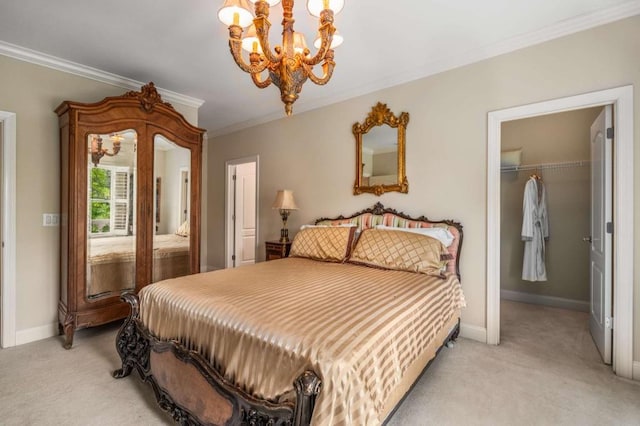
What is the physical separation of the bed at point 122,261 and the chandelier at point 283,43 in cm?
211

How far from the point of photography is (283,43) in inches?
71.6

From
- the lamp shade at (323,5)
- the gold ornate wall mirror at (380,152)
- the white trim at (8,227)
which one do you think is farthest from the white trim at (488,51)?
the white trim at (8,227)

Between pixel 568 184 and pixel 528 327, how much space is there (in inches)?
75.4

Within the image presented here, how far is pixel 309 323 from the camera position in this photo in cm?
134

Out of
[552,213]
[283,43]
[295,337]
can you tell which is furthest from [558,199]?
[295,337]

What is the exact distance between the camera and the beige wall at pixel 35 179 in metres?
2.71

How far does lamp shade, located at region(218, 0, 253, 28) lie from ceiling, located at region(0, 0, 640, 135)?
598 mm

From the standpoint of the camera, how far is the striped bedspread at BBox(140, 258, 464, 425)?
113 cm

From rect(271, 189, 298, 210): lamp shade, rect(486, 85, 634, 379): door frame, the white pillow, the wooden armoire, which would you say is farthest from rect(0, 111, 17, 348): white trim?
rect(486, 85, 634, 379): door frame

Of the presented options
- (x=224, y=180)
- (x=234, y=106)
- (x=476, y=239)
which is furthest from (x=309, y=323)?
(x=224, y=180)

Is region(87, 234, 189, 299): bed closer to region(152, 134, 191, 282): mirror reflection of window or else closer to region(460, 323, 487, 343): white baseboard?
region(152, 134, 191, 282): mirror reflection of window

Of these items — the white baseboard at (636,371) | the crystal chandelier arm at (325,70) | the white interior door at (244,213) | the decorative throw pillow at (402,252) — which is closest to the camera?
the crystal chandelier arm at (325,70)

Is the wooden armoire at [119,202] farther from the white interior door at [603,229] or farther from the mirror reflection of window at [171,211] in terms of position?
the white interior door at [603,229]

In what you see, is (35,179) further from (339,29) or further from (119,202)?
(339,29)
